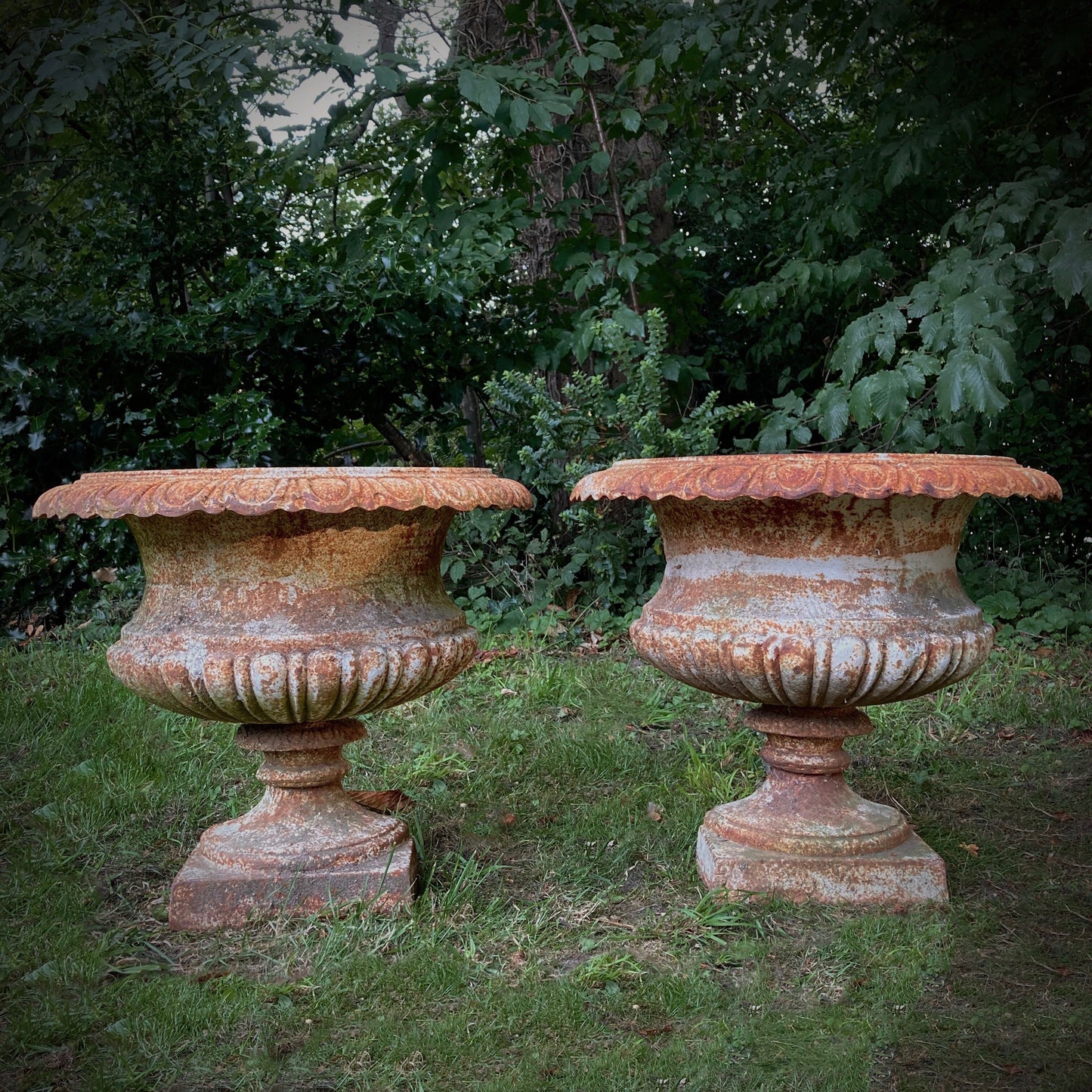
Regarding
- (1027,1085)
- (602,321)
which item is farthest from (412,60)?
(1027,1085)

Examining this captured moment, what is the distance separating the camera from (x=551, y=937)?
231 cm

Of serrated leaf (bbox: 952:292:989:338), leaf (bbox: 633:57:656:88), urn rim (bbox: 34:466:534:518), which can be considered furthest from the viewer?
leaf (bbox: 633:57:656:88)

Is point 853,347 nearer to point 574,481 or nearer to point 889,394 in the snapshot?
point 889,394

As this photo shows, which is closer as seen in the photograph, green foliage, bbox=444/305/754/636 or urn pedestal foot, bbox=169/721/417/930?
urn pedestal foot, bbox=169/721/417/930

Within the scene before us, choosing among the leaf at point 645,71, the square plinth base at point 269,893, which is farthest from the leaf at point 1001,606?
the square plinth base at point 269,893

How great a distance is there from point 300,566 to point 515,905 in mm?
1017

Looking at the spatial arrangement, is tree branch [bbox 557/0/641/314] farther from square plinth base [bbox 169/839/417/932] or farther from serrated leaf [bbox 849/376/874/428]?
square plinth base [bbox 169/839/417/932]

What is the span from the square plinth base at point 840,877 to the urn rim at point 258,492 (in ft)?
3.77

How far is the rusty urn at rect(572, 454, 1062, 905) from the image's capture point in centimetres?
227

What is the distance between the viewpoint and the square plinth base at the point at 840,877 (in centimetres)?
244

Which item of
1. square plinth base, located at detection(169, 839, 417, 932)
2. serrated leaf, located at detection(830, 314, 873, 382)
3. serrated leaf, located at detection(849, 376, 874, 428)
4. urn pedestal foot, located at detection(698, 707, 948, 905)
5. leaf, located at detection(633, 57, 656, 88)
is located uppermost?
leaf, located at detection(633, 57, 656, 88)

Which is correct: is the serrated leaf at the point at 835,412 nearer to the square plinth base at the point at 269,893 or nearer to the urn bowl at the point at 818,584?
the urn bowl at the point at 818,584

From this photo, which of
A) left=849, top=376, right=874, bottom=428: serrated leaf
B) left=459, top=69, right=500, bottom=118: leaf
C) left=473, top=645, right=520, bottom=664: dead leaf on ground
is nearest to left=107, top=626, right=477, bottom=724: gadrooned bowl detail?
left=849, top=376, right=874, bottom=428: serrated leaf

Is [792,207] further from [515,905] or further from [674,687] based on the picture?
[515,905]
